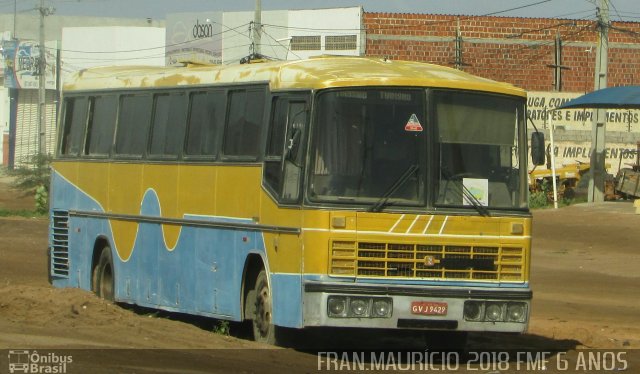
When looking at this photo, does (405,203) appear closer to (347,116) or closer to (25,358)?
(347,116)

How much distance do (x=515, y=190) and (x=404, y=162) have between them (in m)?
1.21

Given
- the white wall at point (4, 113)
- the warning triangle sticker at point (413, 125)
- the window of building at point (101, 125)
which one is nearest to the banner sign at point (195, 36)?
the white wall at point (4, 113)

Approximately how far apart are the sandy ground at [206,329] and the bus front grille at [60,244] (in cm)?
157

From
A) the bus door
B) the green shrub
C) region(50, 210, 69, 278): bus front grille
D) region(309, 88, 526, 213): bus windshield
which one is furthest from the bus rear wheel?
the green shrub

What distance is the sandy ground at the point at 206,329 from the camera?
10445mm

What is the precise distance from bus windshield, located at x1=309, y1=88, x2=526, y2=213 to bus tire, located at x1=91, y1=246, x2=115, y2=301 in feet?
19.1

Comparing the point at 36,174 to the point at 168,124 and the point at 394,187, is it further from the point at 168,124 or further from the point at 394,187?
the point at 394,187

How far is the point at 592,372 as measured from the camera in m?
11.6

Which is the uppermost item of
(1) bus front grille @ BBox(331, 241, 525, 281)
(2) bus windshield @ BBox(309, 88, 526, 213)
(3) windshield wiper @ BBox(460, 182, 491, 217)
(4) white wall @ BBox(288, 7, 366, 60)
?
(4) white wall @ BBox(288, 7, 366, 60)

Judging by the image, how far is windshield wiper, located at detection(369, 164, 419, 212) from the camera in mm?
11516

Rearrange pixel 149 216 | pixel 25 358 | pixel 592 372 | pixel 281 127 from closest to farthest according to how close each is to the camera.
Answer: pixel 25 358 < pixel 592 372 < pixel 281 127 < pixel 149 216

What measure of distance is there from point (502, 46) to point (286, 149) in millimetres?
45482

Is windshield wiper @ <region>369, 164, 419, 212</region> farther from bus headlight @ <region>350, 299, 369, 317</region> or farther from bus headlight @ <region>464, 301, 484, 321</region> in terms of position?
bus headlight @ <region>464, 301, 484, 321</region>

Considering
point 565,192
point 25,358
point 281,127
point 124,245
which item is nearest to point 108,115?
point 124,245
